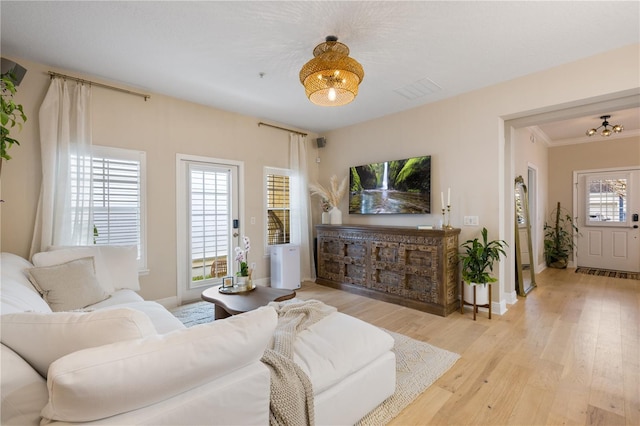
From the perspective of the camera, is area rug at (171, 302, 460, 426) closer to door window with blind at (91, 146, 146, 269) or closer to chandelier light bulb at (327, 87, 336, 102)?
chandelier light bulb at (327, 87, 336, 102)

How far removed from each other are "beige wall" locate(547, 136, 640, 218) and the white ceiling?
4280 mm

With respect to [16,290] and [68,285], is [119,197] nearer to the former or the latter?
[68,285]

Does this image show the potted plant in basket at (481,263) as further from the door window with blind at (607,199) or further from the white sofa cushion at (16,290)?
the door window with blind at (607,199)

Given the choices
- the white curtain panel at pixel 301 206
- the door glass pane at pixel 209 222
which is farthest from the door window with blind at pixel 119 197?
the white curtain panel at pixel 301 206

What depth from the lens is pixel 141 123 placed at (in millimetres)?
3547

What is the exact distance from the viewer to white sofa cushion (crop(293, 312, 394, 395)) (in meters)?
1.41

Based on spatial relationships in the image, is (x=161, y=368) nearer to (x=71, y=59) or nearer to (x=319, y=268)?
(x=71, y=59)

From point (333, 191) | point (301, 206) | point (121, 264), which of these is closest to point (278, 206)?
point (301, 206)

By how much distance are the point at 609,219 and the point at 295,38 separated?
7099 mm

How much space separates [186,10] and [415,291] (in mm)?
3725

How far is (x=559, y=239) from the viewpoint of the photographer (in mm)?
6012

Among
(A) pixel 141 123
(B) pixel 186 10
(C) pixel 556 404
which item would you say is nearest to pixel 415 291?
(C) pixel 556 404

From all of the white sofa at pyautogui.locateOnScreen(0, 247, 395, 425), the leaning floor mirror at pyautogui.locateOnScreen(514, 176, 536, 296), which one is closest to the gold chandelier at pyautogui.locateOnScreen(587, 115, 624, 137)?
the leaning floor mirror at pyautogui.locateOnScreen(514, 176, 536, 296)

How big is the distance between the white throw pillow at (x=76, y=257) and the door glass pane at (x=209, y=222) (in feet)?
4.35
